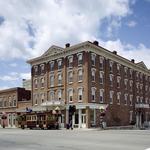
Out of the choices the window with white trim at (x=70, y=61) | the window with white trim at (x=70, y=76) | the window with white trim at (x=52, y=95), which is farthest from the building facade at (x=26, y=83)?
the window with white trim at (x=70, y=76)

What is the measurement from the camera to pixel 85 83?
55688 mm

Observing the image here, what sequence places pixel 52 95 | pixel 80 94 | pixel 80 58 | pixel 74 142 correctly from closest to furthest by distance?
pixel 74 142
pixel 80 94
pixel 80 58
pixel 52 95

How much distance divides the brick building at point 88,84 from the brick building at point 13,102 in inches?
208

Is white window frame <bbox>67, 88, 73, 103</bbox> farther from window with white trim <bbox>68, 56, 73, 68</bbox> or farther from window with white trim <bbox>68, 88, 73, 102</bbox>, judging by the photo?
window with white trim <bbox>68, 56, 73, 68</bbox>

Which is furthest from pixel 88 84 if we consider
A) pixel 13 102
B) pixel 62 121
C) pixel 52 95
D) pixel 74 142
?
pixel 74 142

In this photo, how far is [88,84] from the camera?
182ft

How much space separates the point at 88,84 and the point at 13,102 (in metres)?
23.8

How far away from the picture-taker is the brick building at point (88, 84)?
5612 cm

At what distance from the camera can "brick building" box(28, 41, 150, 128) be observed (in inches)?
2210

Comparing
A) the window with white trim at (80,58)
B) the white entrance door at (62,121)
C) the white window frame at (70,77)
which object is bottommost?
the white entrance door at (62,121)

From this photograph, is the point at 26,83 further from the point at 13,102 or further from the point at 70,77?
the point at 70,77

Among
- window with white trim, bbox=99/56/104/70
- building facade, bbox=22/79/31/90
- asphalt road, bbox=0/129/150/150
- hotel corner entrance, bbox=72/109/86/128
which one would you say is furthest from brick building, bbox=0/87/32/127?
asphalt road, bbox=0/129/150/150

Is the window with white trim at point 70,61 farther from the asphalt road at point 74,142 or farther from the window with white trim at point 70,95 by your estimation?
the asphalt road at point 74,142

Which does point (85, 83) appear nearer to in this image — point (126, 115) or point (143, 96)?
point (126, 115)
